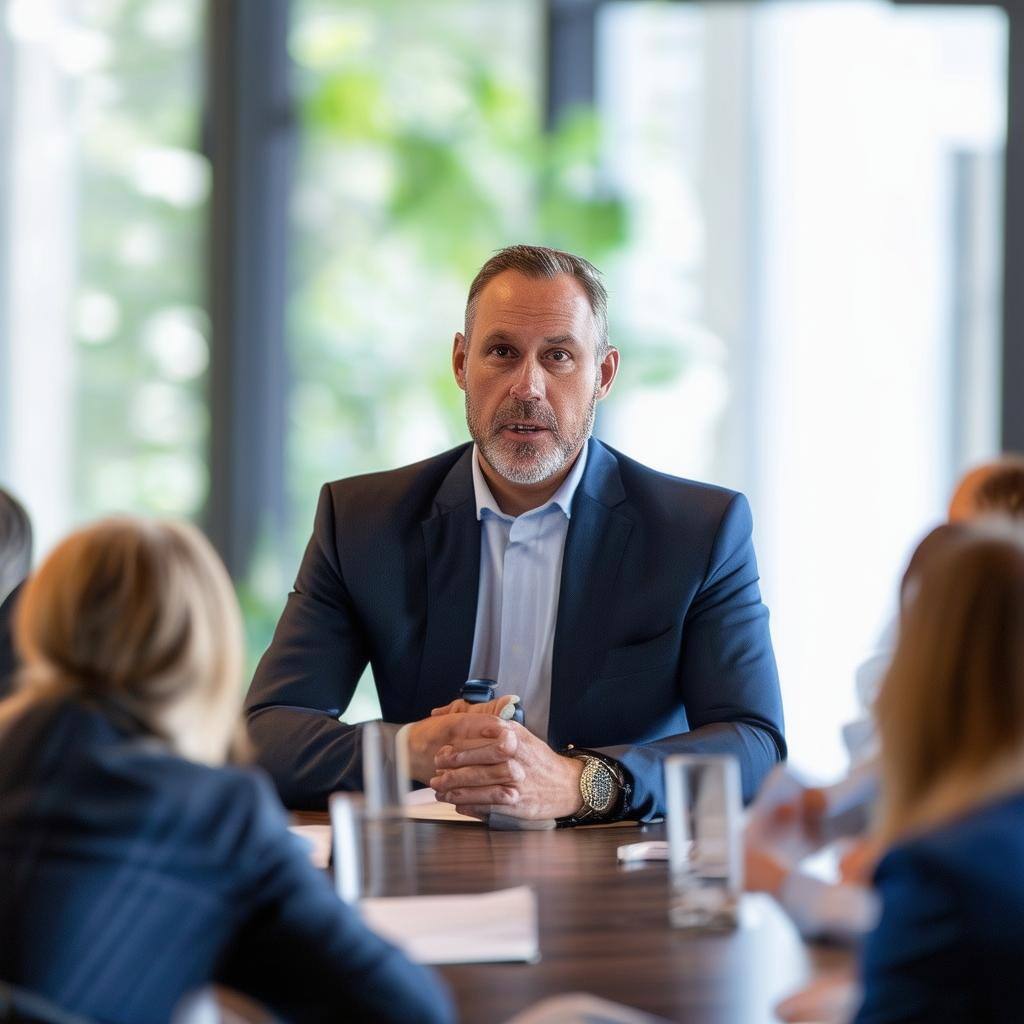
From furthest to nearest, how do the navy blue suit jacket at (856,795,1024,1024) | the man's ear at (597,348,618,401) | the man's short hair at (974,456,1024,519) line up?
the man's ear at (597,348,618,401)
the man's short hair at (974,456,1024,519)
the navy blue suit jacket at (856,795,1024,1024)

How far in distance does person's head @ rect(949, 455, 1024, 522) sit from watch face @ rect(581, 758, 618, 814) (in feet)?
2.10

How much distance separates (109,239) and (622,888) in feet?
12.8

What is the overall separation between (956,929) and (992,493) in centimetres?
112

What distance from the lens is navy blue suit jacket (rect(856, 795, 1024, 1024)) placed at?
41.7 inches

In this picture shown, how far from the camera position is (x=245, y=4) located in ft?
16.2

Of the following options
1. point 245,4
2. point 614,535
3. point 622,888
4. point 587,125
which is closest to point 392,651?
point 614,535

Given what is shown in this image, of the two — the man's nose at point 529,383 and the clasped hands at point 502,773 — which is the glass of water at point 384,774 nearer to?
the clasped hands at point 502,773

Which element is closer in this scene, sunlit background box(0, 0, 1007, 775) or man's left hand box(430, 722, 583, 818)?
man's left hand box(430, 722, 583, 818)

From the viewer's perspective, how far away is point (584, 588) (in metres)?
2.68

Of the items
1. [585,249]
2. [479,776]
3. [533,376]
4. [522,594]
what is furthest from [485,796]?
[585,249]

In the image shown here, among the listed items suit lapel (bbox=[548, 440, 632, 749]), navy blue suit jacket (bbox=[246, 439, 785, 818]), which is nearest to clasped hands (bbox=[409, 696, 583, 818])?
navy blue suit jacket (bbox=[246, 439, 785, 818])

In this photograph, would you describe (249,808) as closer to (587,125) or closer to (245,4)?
(587,125)

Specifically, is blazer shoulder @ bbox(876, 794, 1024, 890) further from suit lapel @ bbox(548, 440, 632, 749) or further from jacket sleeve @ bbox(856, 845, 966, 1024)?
suit lapel @ bbox(548, 440, 632, 749)

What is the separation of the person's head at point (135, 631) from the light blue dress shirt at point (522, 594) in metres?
1.42
